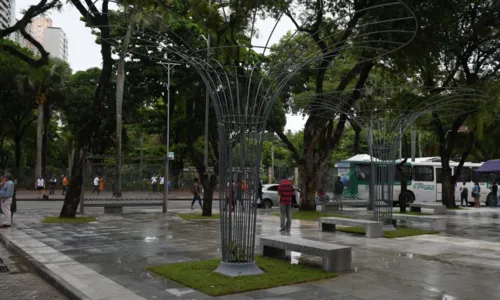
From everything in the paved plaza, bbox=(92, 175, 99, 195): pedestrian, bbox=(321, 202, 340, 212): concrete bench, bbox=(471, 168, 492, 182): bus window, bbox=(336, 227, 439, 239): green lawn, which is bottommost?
the paved plaza

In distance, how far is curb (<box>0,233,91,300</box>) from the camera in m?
6.68

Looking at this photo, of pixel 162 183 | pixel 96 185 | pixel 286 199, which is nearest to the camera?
pixel 286 199

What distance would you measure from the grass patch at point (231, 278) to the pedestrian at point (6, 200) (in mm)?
8081

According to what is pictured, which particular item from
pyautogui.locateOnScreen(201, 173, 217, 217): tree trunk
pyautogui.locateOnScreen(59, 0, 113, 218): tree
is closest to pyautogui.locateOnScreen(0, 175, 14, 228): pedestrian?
pyautogui.locateOnScreen(59, 0, 113, 218): tree

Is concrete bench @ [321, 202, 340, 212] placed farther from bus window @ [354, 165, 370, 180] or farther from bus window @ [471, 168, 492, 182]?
bus window @ [471, 168, 492, 182]

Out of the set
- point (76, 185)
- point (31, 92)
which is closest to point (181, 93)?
point (31, 92)

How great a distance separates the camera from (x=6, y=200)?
46.9ft

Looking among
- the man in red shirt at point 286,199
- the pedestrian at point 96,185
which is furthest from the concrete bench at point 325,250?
the pedestrian at point 96,185

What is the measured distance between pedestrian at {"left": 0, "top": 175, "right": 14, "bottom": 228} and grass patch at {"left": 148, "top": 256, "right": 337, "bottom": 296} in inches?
318

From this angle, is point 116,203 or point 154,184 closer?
point 116,203

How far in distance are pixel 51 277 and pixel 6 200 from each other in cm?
772

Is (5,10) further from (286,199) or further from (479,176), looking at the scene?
(479,176)

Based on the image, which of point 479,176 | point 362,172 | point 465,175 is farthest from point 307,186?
point 479,176

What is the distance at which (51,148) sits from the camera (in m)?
51.9
